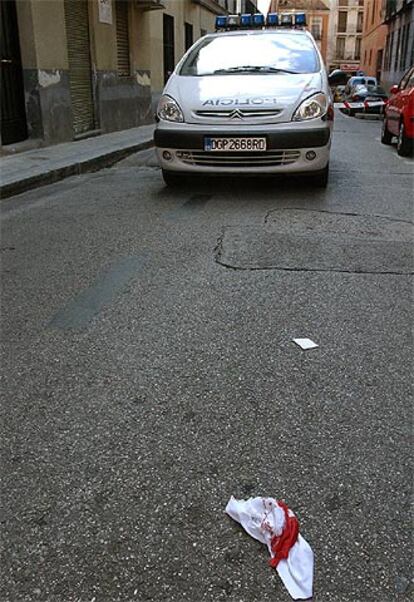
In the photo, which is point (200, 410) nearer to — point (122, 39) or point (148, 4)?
point (122, 39)

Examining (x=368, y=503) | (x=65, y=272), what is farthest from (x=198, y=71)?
(x=368, y=503)

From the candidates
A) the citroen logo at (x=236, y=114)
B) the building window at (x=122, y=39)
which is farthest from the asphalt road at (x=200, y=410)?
the building window at (x=122, y=39)

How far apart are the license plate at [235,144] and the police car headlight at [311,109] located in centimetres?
44

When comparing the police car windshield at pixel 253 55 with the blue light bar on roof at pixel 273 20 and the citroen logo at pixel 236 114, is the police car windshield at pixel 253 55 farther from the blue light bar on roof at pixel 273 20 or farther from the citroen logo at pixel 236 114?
the blue light bar on roof at pixel 273 20

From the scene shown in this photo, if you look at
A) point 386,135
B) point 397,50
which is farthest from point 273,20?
point 397,50

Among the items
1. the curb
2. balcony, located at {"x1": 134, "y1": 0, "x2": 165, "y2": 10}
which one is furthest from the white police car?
balcony, located at {"x1": 134, "y1": 0, "x2": 165, "y2": 10}

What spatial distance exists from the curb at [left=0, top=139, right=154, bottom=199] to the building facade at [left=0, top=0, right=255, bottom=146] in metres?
1.26

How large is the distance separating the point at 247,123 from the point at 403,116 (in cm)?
480

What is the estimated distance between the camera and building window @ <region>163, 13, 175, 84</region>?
1864cm

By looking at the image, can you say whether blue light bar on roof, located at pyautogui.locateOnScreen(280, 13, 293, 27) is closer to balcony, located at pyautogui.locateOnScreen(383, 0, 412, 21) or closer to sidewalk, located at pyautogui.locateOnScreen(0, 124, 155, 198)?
sidewalk, located at pyautogui.locateOnScreen(0, 124, 155, 198)

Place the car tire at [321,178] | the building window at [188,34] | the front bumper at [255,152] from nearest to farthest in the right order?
1. the front bumper at [255,152]
2. the car tire at [321,178]
3. the building window at [188,34]

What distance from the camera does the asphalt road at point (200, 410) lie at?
1.71 m

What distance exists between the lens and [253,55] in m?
6.92

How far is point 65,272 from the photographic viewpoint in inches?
163
